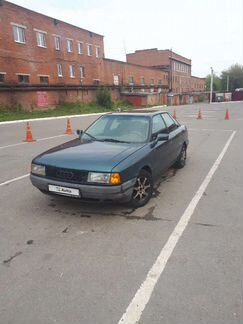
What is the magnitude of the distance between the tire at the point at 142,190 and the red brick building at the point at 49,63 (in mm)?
23678

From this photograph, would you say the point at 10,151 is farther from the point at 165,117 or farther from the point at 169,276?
the point at 169,276

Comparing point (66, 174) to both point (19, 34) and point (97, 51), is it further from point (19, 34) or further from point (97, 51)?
point (97, 51)

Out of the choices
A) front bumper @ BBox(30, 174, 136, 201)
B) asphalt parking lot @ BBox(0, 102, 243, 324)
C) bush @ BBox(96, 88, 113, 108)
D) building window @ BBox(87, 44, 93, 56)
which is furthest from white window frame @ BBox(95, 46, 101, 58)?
front bumper @ BBox(30, 174, 136, 201)

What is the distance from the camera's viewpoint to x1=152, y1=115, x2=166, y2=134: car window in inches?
207

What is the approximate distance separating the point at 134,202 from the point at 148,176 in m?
0.51

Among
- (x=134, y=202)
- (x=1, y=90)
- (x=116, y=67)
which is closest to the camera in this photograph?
(x=134, y=202)

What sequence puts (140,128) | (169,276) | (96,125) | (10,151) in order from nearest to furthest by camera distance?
(169,276)
(140,128)
(96,125)
(10,151)

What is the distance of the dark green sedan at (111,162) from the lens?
12.5 feet

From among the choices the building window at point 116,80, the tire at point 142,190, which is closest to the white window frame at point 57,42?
the building window at point 116,80

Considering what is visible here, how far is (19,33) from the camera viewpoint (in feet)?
88.6

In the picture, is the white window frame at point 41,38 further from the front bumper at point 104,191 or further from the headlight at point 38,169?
the front bumper at point 104,191

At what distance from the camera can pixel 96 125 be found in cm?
560

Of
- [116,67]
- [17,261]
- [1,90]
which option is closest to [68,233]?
[17,261]

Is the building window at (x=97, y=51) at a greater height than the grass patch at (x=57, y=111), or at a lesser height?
greater
